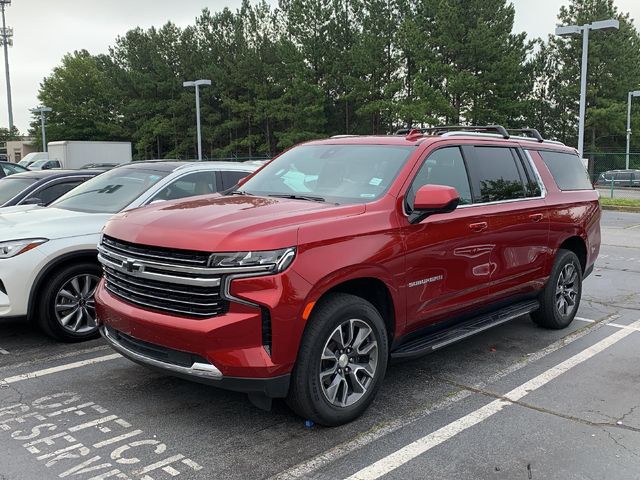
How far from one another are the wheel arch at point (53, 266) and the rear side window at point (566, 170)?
14.7 ft

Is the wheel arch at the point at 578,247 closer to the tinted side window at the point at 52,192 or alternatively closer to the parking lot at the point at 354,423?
the parking lot at the point at 354,423

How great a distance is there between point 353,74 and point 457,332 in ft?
148

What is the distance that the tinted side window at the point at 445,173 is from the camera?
464 cm

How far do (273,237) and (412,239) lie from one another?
3.88 ft

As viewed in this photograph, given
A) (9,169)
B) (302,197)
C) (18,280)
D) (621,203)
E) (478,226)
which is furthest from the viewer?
(621,203)

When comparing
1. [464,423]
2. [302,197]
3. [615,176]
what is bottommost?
[464,423]

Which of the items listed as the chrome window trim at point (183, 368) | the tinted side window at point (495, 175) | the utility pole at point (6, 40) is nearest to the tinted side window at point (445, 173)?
the tinted side window at point (495, 175)

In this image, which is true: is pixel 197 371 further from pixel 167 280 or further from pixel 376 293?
pixel 376 293

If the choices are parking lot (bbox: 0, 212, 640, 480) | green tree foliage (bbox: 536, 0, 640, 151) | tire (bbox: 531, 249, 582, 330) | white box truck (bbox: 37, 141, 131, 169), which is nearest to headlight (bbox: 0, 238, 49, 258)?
parking lot (bbox: 0, 212, 640, 480)

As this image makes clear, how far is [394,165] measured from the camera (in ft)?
15.2

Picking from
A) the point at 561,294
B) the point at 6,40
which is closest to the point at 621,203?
the point at 561,294

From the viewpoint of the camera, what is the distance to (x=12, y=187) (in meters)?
9.29

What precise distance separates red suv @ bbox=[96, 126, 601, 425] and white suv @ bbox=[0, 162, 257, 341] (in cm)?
137

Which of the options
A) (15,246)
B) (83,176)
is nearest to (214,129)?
(83,176)
